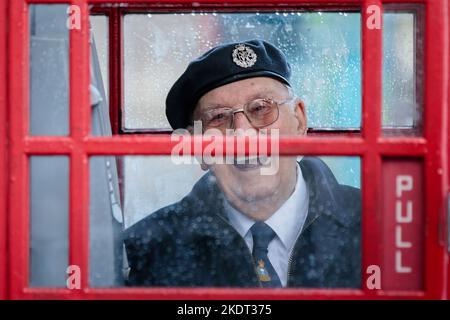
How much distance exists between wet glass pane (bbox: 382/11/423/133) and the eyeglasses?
0.56 meters

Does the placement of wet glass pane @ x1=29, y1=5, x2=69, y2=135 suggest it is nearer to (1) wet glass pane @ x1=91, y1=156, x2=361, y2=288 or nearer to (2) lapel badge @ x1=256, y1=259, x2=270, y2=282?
(1) wet glass pane @ x1=91, y1=156, x2=361, y2=288

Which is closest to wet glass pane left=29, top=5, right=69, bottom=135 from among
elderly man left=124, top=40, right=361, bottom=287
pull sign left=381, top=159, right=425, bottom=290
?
elderly man left=124, top=40, right=361, bottom=287

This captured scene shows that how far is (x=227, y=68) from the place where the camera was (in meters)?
3.30

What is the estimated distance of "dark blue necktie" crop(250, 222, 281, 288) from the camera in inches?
115

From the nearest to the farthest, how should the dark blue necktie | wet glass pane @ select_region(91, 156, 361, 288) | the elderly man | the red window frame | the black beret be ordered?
the red window frame, wet glass pane @ select_region(91, 156, 361, 288), the elderly man, the dark blue necktie, the black beret

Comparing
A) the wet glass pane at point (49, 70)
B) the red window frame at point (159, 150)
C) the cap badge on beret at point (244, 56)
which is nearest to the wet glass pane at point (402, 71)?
the red window frame at point (159, 150)

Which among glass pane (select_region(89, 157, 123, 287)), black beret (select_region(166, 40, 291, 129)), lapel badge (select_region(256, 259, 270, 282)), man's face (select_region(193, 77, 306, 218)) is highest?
black beret (select_region(166, 40, 291, 129))

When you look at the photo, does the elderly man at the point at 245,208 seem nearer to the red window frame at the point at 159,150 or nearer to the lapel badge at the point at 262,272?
the lapel badge at the point at 262,272

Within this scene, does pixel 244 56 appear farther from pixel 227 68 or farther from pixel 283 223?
pixel 283 223

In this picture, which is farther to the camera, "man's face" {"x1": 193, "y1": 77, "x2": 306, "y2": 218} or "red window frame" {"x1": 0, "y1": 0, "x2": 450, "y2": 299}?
"man's face" {"x1": 193, "y1": 77, "x2": 306, "y2": 218}

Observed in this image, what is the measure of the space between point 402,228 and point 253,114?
1173mm

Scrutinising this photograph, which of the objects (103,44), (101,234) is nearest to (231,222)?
(101,234)

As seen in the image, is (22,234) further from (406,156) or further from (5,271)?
(406,156)

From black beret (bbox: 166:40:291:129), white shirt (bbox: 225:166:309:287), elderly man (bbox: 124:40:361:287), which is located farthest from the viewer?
black beret (bbox: 166:40:291:129)
